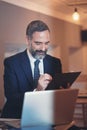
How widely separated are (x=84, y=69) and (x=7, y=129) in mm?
5128

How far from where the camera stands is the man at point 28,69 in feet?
6.84

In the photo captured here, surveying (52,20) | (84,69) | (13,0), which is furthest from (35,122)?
(84,69)

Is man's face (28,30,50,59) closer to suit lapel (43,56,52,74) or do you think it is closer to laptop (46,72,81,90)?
suit lapel (43,56,52,74)

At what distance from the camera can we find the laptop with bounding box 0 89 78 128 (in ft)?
4.45

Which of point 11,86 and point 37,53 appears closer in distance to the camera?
point 11,86

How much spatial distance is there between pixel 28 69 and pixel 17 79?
0.52ft

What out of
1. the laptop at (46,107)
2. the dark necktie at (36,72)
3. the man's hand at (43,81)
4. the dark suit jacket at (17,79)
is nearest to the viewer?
the laptop at (46,107)

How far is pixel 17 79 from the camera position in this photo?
2.16 meters

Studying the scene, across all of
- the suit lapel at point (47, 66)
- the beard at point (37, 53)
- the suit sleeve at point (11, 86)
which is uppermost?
the beard at point (37, 53)

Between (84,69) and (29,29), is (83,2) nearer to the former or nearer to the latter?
(84,69)

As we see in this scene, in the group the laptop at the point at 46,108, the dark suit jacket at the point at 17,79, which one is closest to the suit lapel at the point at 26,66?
the dark suit jacket at the point at 17,79

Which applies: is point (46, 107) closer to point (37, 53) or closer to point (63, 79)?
point (63, 79)

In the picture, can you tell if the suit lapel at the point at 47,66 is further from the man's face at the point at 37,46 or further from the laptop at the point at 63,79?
the laptop at the point at 63,79

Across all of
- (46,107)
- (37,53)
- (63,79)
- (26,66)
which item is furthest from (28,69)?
(46,107)
